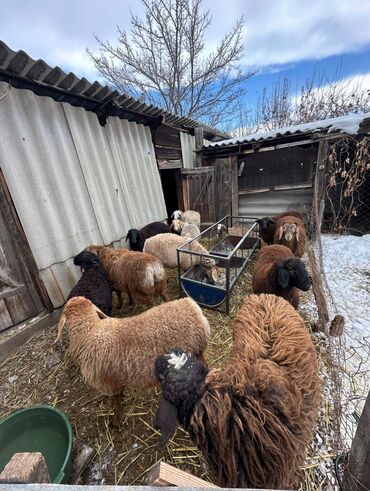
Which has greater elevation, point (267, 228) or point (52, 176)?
point (52, 176)

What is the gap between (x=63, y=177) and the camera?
384 centimetres

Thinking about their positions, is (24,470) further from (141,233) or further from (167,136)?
(167,136)

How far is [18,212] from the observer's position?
319cm

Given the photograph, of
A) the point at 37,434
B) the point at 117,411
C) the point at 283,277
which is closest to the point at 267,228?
the point at 283,277

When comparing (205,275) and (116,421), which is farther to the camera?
(205,275)

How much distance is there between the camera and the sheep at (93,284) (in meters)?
3.18

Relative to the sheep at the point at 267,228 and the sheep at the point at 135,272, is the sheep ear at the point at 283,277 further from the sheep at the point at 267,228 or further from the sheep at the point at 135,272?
the sheep at the point at 267,228

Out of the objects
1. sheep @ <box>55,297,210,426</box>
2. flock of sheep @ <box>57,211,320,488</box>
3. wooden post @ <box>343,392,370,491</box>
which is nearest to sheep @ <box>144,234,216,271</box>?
flock of sheep @ <box>57,211,320,488</box>

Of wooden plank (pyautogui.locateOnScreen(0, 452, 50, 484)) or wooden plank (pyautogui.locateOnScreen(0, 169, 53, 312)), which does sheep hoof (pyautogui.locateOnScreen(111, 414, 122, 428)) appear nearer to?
wooden plank (pyautogui.locateOnScreen(0, 452, 50, 484))

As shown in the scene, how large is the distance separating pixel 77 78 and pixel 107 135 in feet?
4.27

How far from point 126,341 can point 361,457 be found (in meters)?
1.81

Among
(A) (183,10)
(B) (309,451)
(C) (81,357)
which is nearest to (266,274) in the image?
(B) (309,451)

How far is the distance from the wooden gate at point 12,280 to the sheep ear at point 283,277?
147 inches

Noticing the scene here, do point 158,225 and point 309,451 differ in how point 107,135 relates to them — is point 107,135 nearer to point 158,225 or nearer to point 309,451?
point 158,225
